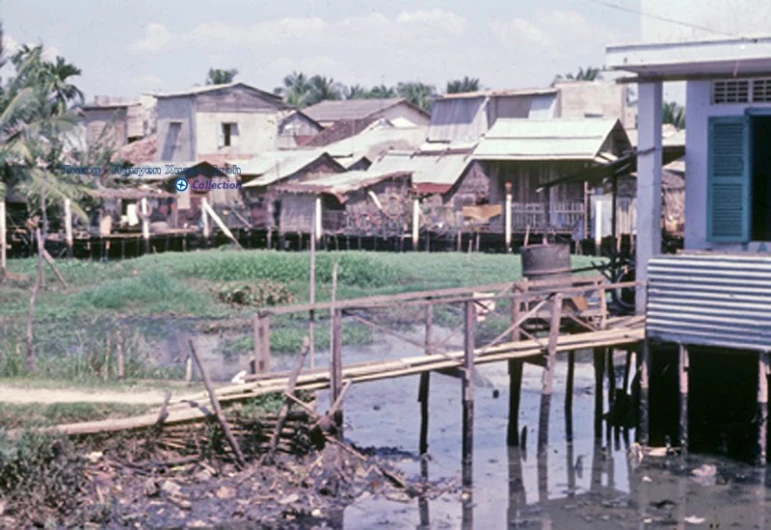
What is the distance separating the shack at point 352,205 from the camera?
45.0m

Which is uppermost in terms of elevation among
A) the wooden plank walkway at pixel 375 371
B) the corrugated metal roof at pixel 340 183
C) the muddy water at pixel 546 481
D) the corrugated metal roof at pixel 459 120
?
the corrugated metal roof at pixel 459 120

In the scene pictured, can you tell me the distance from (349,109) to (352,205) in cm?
2181

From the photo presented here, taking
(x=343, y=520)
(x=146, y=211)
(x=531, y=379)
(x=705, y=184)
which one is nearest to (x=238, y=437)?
(x=343, y=520)

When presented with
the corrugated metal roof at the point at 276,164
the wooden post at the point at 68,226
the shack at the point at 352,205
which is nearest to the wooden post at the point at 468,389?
the wooden post at the point at 68,226

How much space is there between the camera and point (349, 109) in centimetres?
6694

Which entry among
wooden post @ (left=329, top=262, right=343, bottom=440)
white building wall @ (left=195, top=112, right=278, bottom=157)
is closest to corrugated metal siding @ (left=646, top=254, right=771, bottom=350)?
wooden post @ (left=329, top=262, right=343, bottom=440)

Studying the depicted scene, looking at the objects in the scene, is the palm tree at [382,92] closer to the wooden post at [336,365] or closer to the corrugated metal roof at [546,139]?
the corrugated metal roof at [546,139]

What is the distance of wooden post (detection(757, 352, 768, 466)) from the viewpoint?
1454 cm

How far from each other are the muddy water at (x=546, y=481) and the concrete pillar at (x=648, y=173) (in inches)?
112

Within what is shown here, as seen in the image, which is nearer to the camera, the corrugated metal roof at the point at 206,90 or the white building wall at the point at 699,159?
the white building wall at the point at 699,159

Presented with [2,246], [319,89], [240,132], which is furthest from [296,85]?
[2,246]

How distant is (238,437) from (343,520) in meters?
1.77

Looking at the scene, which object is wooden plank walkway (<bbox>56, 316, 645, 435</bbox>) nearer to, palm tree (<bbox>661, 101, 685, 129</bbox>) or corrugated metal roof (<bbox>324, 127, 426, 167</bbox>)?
corrugated metal roof (<bbox>324, 127, 426, 167</bbox>)

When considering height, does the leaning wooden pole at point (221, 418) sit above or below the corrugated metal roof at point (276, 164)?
below
